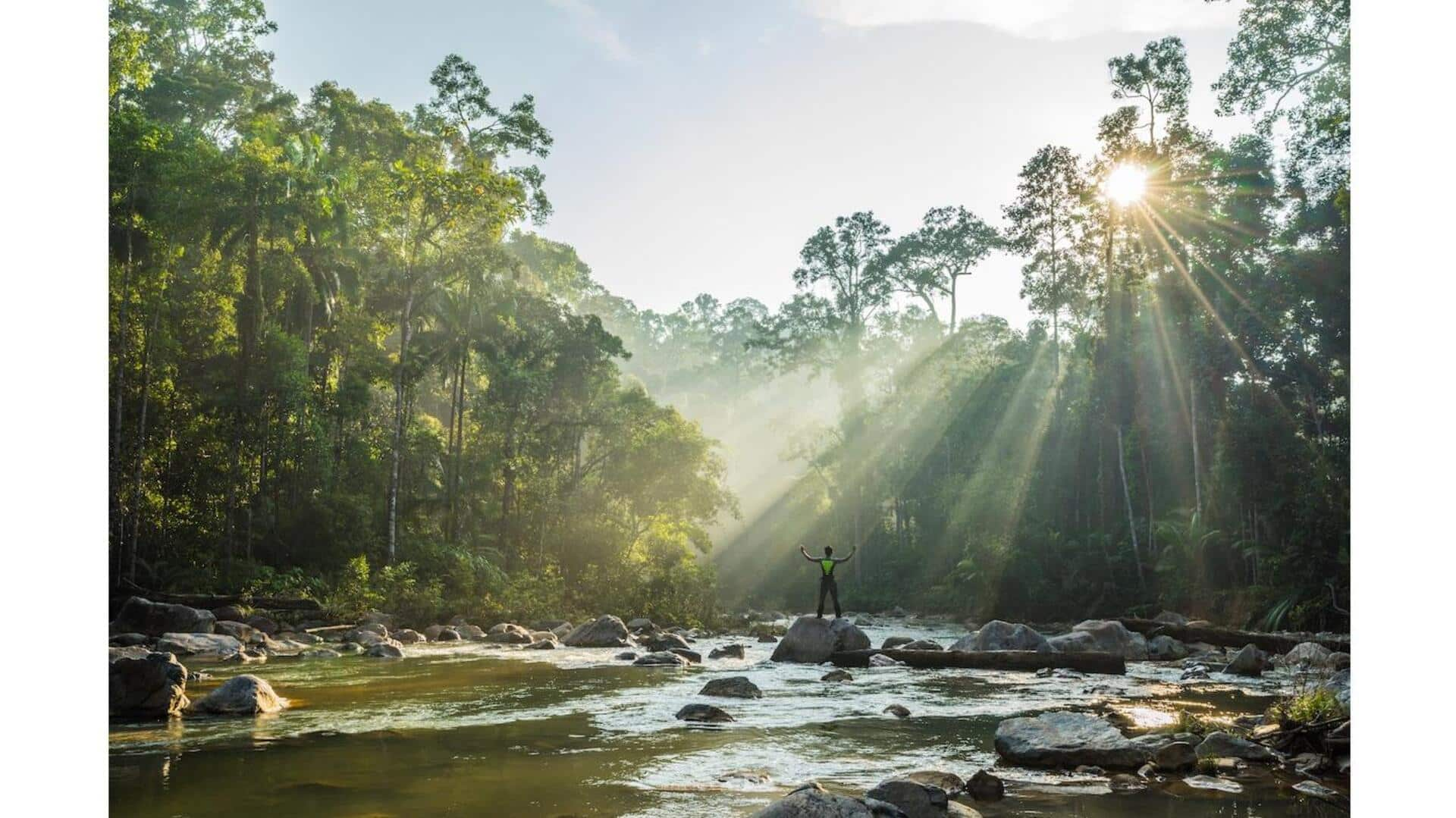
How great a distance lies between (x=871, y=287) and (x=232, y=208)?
91.5 ft

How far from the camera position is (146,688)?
8.22 metres

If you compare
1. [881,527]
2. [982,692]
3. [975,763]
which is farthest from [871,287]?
[975,763]

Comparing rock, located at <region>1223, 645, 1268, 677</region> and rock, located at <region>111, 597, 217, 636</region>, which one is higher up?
rock, located at <region>1223, 645, 1268, 677</region>

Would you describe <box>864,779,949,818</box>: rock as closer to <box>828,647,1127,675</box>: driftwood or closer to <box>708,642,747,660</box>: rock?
<box>828,647,1127,675</box>: driftwood

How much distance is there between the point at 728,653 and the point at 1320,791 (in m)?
11.5

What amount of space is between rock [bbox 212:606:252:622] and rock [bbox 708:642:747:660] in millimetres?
8507

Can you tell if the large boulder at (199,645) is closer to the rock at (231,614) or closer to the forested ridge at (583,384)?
the rock at (231,614)

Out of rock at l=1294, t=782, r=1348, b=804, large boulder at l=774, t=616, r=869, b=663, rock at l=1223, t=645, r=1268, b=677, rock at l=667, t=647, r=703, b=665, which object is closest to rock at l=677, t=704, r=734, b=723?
rock at l=1294, t=782, r=1348, b=804

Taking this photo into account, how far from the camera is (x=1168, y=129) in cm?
2456

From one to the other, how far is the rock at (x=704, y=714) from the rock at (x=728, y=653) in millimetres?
7265

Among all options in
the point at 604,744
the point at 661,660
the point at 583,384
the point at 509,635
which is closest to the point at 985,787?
the point at 604,744

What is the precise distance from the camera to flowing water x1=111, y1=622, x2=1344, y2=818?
544 cm

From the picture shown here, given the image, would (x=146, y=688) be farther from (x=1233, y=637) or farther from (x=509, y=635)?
(x=1233, y=637)
